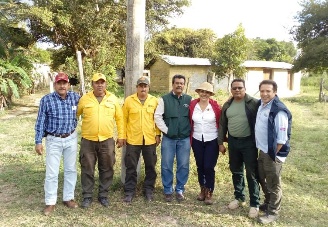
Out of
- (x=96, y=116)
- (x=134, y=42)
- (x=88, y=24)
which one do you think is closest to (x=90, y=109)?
(x=96, y=116)

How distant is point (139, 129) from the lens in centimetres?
405

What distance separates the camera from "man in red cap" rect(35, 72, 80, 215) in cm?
370

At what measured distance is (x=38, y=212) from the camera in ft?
12.8

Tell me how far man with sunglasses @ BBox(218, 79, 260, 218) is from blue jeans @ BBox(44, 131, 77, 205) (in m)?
1.85

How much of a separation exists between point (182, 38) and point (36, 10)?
67.2 ft

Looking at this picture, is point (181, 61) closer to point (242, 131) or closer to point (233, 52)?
point (233, 52)

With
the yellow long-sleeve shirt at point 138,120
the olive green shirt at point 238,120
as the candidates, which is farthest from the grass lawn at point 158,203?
the olive green shirt at point 238,120

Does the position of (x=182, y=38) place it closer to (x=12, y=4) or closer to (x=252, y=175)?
(x=12, y=4)

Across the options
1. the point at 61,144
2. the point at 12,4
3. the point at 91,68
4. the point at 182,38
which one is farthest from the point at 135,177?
the point at 182,38

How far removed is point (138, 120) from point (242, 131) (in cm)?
128

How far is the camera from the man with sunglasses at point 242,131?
12.5ft

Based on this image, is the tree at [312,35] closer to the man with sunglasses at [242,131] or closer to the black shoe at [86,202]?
the man with sunglasses at [242,131]

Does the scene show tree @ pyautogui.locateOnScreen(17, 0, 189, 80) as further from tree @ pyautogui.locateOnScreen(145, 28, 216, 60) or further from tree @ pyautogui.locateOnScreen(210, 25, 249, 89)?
tree @ pyautogui.locateOnScreen(145, 28, 216, 60)

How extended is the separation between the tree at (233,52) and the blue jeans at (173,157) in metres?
15.2
